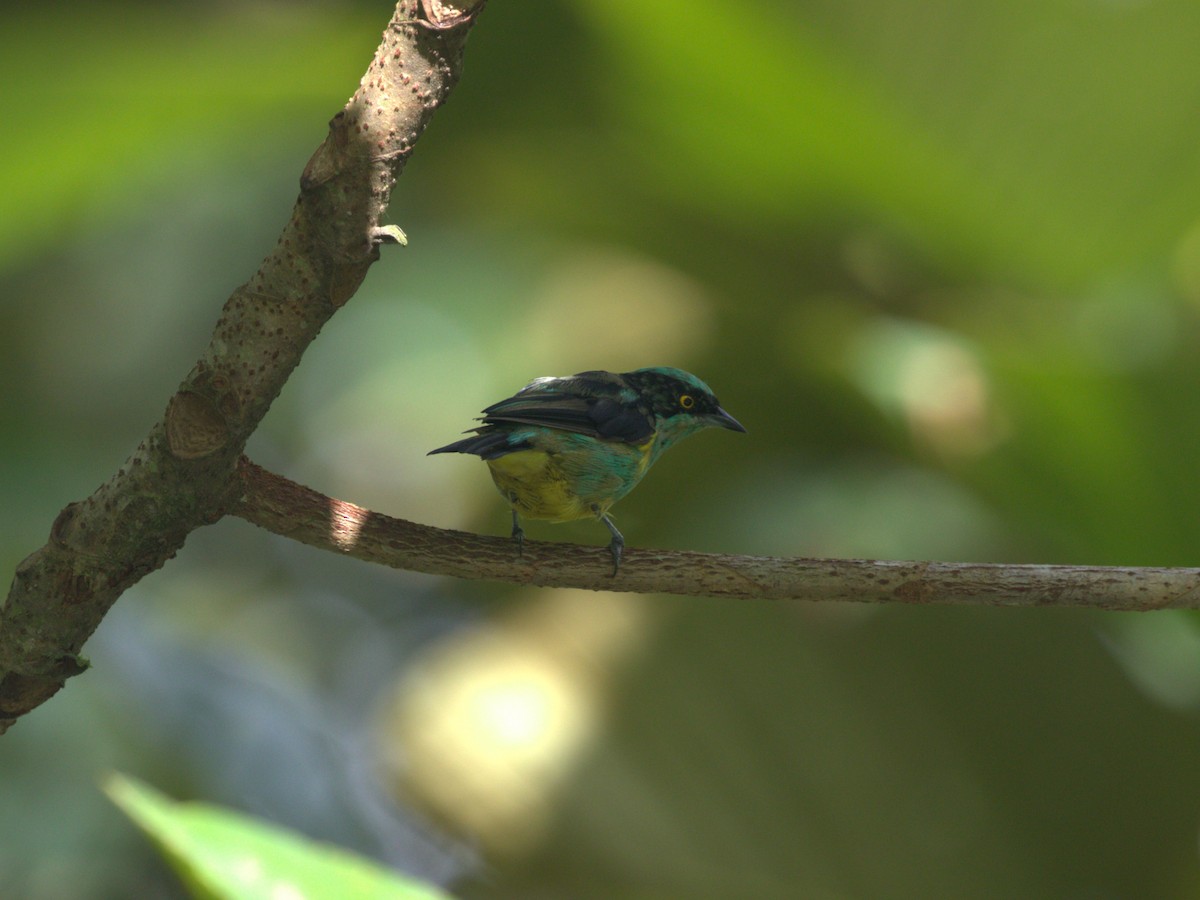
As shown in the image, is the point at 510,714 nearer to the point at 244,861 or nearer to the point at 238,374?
the point at 244,861

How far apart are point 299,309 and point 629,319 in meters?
3.75

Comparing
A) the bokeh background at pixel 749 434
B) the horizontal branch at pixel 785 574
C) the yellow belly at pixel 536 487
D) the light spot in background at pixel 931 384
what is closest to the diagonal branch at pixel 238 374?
the horizontal branch at pixel 785 574

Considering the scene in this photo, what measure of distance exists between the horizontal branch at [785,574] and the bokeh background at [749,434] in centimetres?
176

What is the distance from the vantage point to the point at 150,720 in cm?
565

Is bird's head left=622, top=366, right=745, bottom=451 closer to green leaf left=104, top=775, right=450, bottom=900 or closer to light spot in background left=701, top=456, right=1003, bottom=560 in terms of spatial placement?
green leaf left=104, top=775, right=450, bottom=900

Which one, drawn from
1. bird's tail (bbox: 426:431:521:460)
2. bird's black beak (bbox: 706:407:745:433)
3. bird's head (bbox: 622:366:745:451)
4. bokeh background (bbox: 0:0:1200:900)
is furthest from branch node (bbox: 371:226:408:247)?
bokeh background (bbox: 0:0:1200:900)

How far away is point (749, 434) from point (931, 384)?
2.58ft

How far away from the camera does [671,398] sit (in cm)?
284

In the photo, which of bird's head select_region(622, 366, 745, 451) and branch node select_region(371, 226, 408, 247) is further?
bird's head select_region(622, 366, 745, 451)

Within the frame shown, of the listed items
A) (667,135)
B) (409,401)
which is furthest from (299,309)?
(409,401)

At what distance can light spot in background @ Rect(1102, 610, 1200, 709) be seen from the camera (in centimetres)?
379

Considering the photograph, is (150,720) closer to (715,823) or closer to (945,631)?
(715,823)

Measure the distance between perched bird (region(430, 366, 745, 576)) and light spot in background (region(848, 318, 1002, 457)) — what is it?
1520mm

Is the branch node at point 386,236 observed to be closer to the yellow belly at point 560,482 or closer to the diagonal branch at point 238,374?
the diagonal branch at point 238,374
